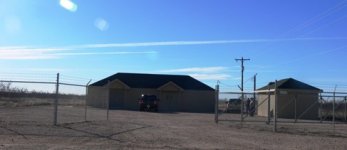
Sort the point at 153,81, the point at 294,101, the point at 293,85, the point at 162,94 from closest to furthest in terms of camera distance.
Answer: the point at 294,101, the point at 293,85, the point at 162,94, the point at 153,81

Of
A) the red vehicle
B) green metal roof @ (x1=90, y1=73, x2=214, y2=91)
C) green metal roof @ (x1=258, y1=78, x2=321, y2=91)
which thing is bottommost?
the red vehicle

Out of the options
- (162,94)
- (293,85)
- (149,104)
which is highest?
(293,85)

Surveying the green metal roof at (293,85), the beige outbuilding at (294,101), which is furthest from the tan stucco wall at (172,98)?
the beige outbuilding at (294,101)

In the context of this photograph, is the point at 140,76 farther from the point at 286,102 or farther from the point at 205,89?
the point at 286,102

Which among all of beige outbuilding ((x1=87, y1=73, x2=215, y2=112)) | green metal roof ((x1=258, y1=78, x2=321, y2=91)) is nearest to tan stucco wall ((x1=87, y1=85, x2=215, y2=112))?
beige outbuilding ((x1=87, y1=73, x2=215, y2=112))

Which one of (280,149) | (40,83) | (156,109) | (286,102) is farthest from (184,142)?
(156,109)

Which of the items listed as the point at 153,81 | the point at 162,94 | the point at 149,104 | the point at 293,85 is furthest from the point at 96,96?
the point at 293,85

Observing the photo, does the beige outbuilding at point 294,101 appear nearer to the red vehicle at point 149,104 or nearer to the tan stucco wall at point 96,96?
the red vehicle at point 149,104

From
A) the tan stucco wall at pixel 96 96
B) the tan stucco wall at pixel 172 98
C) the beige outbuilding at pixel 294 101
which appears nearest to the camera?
the beige outbuilding at pixel 294 101

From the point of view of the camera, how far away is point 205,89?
215 feet

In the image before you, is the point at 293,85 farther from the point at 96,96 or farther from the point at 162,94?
the point at 96,96

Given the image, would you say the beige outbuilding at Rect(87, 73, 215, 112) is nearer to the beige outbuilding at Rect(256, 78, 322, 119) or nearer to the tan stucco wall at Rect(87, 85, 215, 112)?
the tan stucco wall at Rect(87, 85, 215, 112)

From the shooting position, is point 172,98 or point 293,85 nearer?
point 293,85

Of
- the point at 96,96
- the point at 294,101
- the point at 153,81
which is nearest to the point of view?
the point at 294,101
